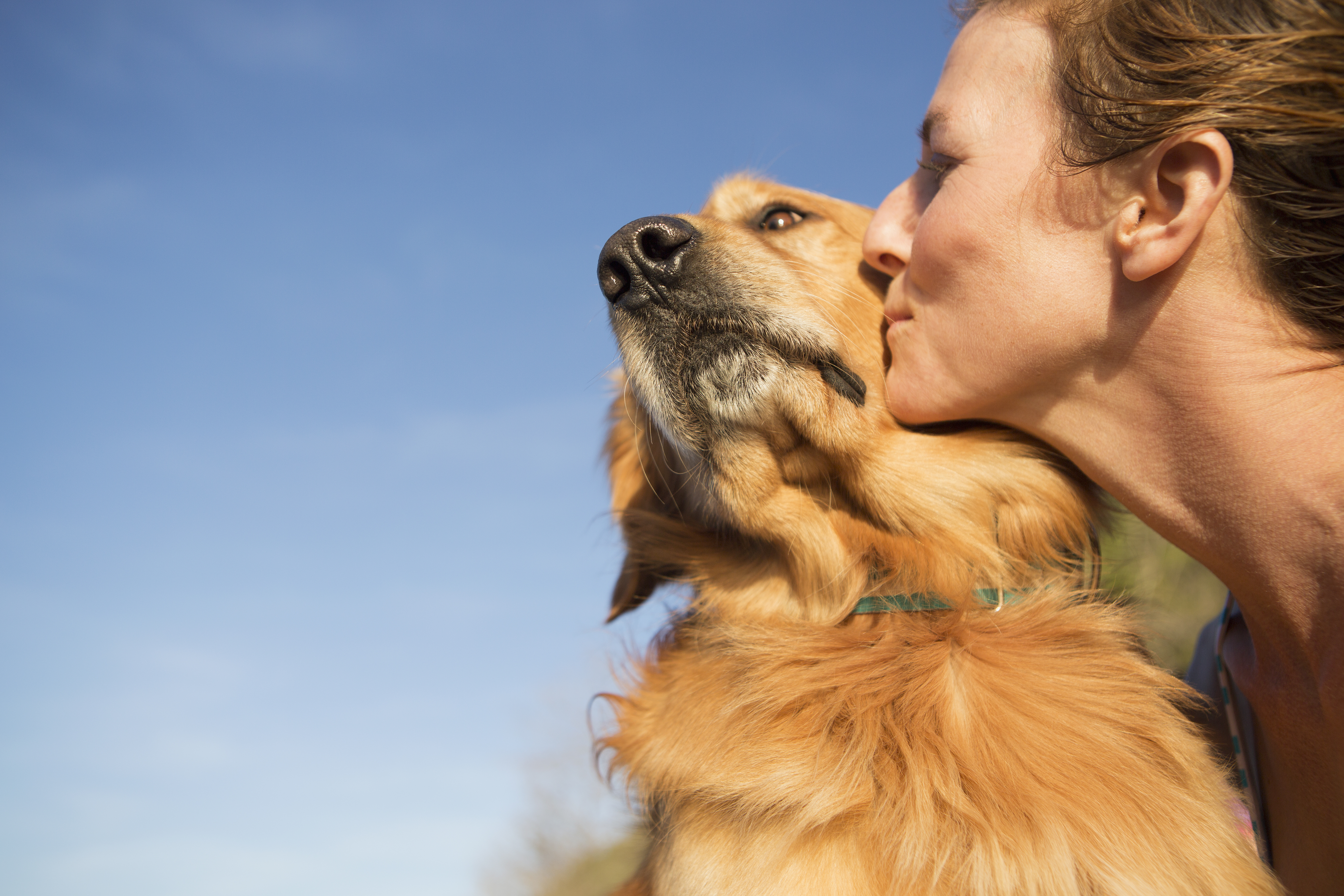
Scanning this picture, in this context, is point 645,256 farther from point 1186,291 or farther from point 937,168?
point 1186,291

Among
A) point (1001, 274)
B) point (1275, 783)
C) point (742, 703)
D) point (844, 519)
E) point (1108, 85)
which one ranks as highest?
point (1108, 85)

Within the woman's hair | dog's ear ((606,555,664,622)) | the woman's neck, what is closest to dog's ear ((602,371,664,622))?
dog's ear ((606,555,664,622))

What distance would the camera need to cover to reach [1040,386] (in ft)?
6.25

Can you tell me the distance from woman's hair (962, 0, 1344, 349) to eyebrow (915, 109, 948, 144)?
329mm

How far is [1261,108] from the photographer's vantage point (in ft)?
5.04

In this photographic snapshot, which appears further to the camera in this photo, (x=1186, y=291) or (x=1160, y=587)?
(x=1160, y=587)

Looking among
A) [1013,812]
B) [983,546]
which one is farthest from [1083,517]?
[1013,812]

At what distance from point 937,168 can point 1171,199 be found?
544 millimetres

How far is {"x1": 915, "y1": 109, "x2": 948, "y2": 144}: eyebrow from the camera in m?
1.98

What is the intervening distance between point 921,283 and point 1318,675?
3.57ft

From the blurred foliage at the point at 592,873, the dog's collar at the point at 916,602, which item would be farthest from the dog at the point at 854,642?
the blurred foliage at the point at 592,873

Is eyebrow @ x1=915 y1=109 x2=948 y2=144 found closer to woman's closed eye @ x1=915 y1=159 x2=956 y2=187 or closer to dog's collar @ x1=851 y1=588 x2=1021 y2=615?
woman's closed eye @ x1=915 y1=159 x2=956 y2=187

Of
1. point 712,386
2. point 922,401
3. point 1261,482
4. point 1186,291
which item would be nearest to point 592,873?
point 712,386

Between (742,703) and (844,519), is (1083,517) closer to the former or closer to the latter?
(844,519)
